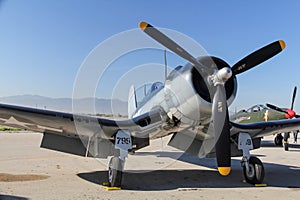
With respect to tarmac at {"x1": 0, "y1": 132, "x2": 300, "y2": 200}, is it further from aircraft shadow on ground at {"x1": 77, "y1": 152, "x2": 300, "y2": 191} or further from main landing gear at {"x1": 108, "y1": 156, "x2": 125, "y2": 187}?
main landing gear at {"x1": 108, "y1": 156, "x2": 125, "y2": 187}

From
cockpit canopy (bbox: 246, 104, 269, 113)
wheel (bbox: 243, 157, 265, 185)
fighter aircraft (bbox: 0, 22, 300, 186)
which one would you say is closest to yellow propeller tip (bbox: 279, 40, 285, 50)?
fighter aircraft (bbox: 0, 22, 300, 186)

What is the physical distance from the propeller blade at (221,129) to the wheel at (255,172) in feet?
4.24

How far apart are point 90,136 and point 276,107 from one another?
45.7 feet

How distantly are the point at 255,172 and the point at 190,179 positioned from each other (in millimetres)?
1654

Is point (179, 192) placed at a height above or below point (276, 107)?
below

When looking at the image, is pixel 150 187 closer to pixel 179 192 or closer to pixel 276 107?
pixel 179 192

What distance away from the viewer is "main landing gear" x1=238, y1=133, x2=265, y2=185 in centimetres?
673

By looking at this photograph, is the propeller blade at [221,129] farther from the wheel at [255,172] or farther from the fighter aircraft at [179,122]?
the wheel at [255,172]

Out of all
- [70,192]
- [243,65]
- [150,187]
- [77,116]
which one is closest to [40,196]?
[70,192]

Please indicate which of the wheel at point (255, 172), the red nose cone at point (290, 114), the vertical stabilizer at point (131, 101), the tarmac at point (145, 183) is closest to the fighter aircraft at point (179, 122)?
the wheel at point (255, 172)

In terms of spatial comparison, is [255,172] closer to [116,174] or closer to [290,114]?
[116,174]

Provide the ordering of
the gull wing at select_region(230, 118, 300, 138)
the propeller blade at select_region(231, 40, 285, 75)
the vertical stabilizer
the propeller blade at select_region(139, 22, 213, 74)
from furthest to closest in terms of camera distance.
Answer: the vertical stabilizer < the gull wing at select_region(230, 118, 300, 138) < the propeller blade at select_region(231, 40, 285, 75) < the propeller blade at select_region(139, 22, 213, 74)

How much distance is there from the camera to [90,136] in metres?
7.44

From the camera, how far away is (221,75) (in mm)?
5617
